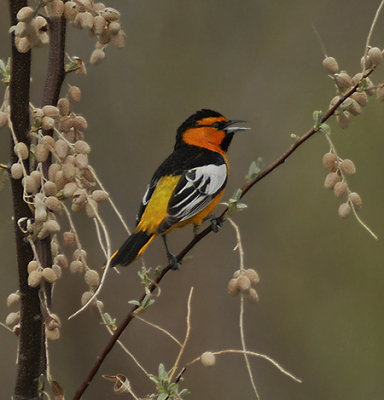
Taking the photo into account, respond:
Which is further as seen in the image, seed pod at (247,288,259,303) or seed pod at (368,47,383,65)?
seed pod at (247,288,259,303)

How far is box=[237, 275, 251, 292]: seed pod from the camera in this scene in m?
2.12

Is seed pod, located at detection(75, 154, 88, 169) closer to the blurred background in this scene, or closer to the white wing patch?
the white wing patch

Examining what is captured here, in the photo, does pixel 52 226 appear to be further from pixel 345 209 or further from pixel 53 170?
pixel 345 209

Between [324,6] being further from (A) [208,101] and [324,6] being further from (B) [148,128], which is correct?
(B) [148,128]

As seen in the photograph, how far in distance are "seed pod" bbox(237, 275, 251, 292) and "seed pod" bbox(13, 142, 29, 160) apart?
554 millimetres

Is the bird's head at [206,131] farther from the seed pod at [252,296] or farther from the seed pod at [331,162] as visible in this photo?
the seed pod at [252,296]

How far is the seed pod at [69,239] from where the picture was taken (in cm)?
200

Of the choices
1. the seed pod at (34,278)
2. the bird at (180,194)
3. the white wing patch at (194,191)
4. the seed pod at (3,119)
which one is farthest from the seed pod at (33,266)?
the white wing patch at (194,191)

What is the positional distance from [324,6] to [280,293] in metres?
1.95

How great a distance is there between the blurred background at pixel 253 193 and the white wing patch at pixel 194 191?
188 cm

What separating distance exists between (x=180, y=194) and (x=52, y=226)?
6.25ft

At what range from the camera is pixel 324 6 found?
22.4 feet

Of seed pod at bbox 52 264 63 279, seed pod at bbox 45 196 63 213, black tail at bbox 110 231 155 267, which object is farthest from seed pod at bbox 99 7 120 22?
black tail at bbox 110 231 155 267

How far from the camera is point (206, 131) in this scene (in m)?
4.43
